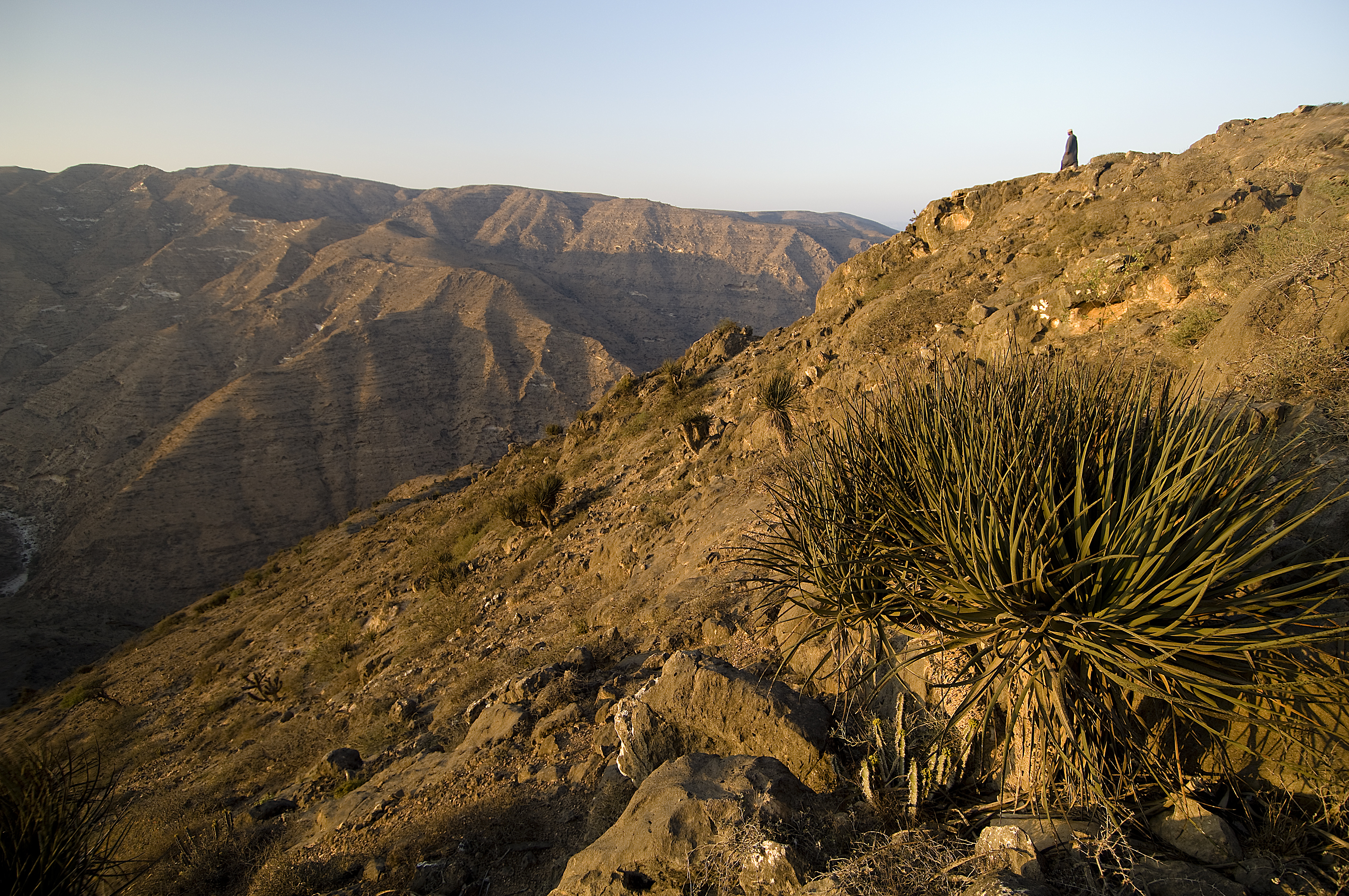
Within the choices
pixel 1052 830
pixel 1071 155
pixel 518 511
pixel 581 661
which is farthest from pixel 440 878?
pixel 1071 155

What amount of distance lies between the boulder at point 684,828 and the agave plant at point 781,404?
21.3 feet

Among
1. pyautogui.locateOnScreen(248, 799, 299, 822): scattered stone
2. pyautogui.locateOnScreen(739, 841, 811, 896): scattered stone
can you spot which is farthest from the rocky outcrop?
pyautogui.locateOnScreen(248, 799, 299, 822): scattered stone

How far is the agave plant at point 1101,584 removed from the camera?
2195 mm

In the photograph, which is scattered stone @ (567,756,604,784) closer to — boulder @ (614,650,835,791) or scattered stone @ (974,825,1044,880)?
boulder @ (614,650,835,791)

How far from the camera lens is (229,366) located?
4812 cm

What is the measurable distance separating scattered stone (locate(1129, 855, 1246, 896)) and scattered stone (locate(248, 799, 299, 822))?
268 inches

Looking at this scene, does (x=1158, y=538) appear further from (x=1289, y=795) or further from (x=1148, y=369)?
(x=1148, y=369)

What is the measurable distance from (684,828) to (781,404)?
26.6 ft

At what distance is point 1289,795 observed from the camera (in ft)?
7.39

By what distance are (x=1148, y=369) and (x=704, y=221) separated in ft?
369

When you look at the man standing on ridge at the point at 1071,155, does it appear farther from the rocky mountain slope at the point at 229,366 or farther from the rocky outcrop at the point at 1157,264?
the rocky mountain slope at the point at 229,366

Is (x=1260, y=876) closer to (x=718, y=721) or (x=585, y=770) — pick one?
(x=718, y=721)

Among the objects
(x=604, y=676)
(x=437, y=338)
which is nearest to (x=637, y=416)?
(x=604, y=676)

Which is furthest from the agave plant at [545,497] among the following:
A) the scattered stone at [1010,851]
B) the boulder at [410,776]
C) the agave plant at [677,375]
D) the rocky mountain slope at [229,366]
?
the rocky mountain slope at [229,366]
